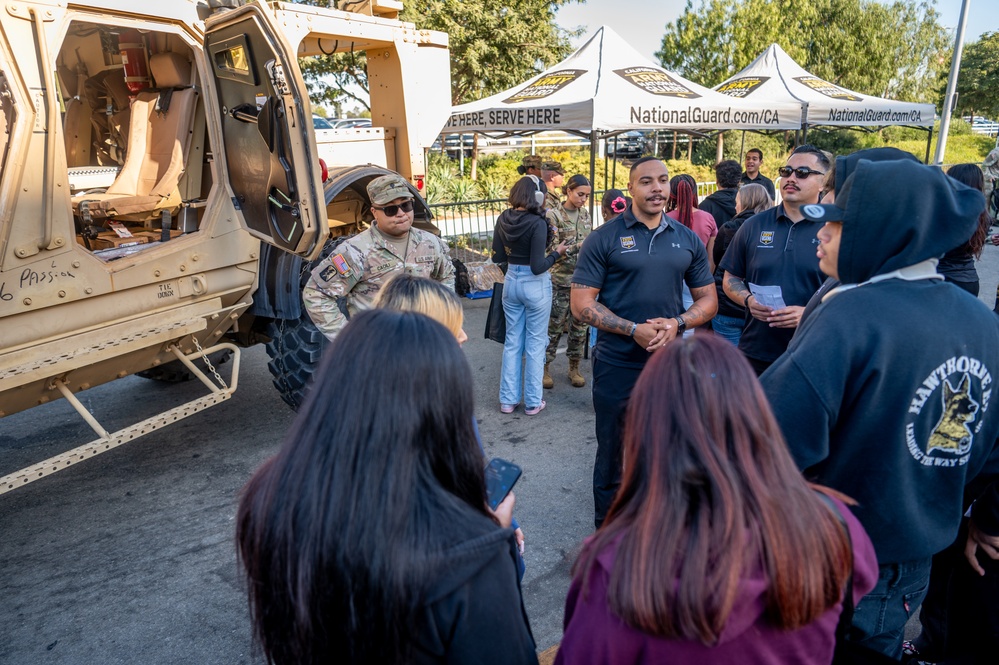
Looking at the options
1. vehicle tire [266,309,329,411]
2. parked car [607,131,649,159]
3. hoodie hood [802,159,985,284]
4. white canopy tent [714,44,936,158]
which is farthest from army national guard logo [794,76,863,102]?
parked car [607,131,649,159]

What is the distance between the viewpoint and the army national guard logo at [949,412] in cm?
159

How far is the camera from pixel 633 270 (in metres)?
3.22

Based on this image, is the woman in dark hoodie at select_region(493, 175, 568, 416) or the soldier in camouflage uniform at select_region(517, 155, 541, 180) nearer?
the woman in dark hoodie at select_region(493, 175, 568, 416)

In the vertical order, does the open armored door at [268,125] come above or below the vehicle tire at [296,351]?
above

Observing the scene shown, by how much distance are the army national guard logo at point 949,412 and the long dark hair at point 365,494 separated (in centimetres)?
108

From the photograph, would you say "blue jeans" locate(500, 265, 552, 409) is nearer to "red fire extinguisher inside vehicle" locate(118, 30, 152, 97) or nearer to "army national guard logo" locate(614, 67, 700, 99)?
"red fire extinguisher inside vehicle" locate(118, 30, 152, 97)

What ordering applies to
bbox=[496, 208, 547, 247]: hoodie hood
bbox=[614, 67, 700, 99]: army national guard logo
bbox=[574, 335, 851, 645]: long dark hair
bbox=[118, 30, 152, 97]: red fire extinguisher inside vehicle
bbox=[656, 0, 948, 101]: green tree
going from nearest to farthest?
bbox=[574, 335, 851, 645]: long dark hair → bbox=[118, 30, 152, 97]: red fire extinguisher inside vehicle → bbox=[496, 208, 547, 247]: hoodie hood → bbox=[614, 67, 700, 99]: army national guard logo → bbox=[656, 0, 948, 101]: green tree

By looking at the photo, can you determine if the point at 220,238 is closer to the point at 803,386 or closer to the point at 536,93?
the point at 803,386

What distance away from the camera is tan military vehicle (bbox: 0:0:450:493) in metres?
2.94

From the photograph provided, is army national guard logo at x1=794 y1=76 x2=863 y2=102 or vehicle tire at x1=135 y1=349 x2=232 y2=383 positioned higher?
army national guard logo at x1=794 y1=76 x2=863 y2=102

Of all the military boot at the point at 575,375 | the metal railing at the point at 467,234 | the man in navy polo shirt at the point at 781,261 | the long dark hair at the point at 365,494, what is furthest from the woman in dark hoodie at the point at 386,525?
the metal railing at the point at 467,234

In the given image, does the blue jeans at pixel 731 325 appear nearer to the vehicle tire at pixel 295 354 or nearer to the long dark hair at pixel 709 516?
the vehicle tire at pixel 295 354

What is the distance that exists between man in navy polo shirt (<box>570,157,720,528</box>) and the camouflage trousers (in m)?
2.41

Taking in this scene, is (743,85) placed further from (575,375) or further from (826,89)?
(575,375)
